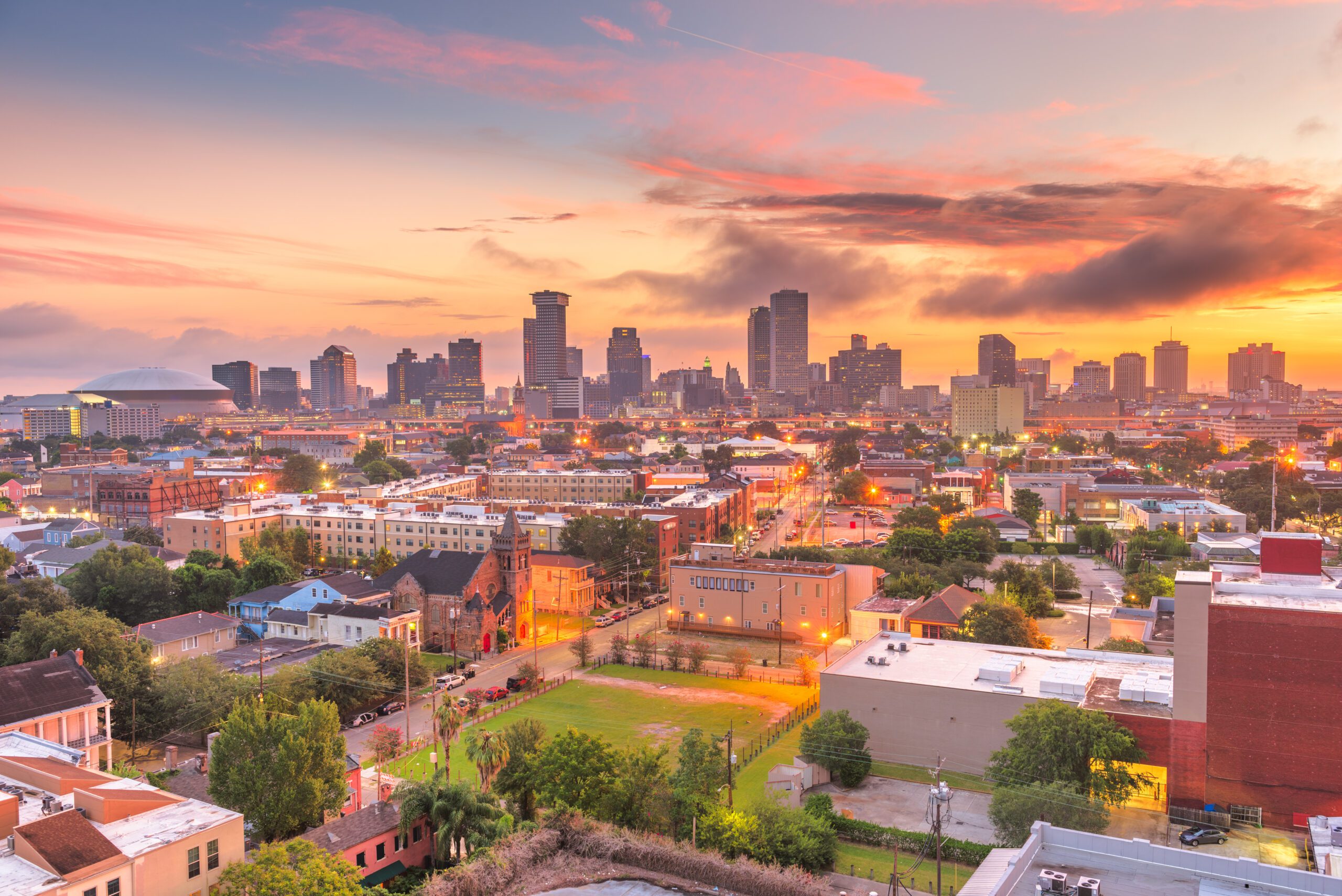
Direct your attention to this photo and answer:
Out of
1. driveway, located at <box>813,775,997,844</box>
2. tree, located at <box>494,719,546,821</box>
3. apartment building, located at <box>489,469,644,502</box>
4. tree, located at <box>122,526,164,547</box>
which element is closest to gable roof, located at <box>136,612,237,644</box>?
tree, located at <box>494,719,546,821</box>

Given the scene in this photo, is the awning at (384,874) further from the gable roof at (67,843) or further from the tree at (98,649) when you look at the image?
the tree at (98,649)

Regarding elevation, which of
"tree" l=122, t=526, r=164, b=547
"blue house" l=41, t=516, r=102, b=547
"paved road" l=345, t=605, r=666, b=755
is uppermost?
"blue house" l=41, t=516, r=102, b=547

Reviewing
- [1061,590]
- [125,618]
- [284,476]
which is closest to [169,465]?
[284,476]

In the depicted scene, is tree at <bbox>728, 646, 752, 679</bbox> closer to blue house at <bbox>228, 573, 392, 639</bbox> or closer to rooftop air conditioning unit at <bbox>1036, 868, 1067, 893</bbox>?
blue house at <bbox>228, 573, 392, 639</bbox>

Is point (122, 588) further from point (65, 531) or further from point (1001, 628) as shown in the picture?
point (1001, 628)

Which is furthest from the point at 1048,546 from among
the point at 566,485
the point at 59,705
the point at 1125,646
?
the point at 59,705

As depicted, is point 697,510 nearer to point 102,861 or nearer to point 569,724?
point 569,724
